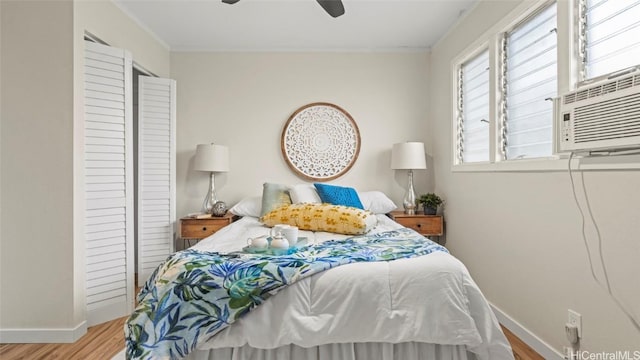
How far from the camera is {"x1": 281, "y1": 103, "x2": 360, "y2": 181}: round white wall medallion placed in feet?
13.2

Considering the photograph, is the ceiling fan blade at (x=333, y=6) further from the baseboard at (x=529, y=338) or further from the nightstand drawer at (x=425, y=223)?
the baseboard at (x=529, y=338)

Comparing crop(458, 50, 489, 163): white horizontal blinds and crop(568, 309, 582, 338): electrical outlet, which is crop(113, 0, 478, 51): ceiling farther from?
crop(568, 309, 582, 338): electrical outlet

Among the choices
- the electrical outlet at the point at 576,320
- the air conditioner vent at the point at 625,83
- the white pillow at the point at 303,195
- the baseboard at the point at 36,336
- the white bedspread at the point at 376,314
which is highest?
the air conditioner vent at the point at 625,83

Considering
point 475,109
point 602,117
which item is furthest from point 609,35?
point 475,109

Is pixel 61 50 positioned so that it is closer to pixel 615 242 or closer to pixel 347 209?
pixel 347 209

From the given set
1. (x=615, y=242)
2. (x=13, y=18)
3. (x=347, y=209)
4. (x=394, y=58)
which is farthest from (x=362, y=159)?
(x=13, y=18)

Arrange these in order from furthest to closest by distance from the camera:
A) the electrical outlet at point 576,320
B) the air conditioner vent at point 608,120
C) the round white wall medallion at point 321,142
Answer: the round white wall medallion at point 321,142, the electrical outlet at point 576,320, the air conditioner vent at point 608,120

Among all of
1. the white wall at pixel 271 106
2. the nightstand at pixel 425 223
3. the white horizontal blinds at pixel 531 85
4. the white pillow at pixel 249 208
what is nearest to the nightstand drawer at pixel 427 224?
the nightstand at pixel 425 223

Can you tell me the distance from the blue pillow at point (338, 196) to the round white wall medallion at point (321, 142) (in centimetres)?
65

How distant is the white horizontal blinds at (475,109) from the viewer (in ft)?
9.84

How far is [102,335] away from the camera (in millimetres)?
2533

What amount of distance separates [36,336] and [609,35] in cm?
387

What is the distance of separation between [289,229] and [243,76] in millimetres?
2549

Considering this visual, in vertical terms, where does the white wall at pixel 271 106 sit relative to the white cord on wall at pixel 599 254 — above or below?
above
